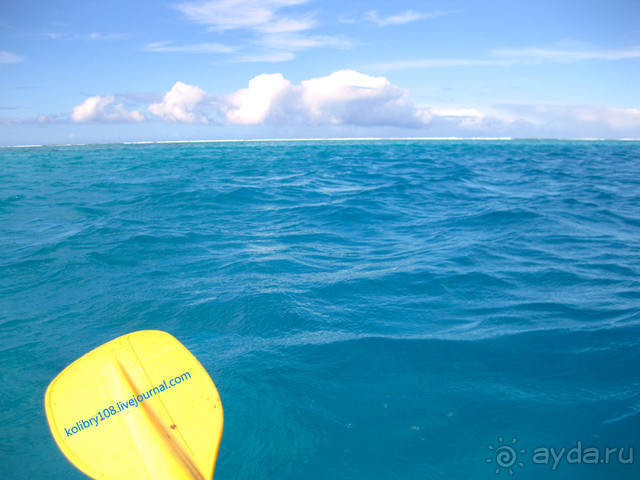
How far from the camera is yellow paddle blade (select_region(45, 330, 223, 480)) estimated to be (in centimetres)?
236

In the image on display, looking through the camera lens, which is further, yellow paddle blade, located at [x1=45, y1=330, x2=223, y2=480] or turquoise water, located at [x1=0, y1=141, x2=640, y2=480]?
turquoise water, located at [x1=0, y1=141, x2=640, y2=480]

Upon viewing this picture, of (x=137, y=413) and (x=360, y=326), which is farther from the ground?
(x=137, y=413)

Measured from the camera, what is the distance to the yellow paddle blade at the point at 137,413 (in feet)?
7.73

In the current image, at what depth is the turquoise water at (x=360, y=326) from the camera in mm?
2922

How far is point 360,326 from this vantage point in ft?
14.9

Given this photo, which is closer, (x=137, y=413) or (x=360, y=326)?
(x=137, y=413)

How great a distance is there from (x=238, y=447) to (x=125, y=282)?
4.00 metres

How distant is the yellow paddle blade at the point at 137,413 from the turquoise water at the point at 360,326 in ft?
1.71

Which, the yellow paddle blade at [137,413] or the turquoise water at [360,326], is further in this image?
the turquoise water at [360,326]

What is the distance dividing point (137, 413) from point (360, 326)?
264 cm

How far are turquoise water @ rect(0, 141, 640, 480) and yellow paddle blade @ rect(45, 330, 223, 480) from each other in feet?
1.71

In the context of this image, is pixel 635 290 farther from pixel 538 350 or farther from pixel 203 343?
pixel 203 343

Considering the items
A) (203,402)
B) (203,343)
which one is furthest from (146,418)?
(203,343)

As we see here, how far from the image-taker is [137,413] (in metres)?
2.58
